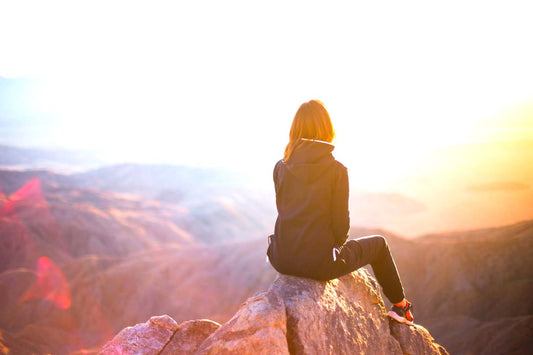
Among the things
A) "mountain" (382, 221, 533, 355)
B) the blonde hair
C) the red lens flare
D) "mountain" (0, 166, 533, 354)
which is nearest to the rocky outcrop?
the blonde hair

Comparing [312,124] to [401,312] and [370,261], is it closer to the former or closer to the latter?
[370,261]

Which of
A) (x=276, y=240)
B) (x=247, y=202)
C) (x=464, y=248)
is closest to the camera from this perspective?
(x=276, y=240)

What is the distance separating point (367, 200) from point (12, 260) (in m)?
75.9

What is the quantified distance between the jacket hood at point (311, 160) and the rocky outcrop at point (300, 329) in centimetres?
100

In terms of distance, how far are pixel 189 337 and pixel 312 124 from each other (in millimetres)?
2638

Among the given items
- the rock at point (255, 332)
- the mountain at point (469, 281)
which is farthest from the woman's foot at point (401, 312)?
the mountain at point (469, 281)

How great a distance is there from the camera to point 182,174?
12281 cm

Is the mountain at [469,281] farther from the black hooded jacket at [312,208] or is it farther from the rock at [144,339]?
the black hooded jacket at [312,208]

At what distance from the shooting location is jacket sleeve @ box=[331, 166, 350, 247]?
316 centimetres

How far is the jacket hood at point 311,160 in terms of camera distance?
3.14 metres

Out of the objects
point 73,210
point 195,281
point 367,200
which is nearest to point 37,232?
point 73,210

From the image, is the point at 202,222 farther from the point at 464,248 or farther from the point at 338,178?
the point at 338,178

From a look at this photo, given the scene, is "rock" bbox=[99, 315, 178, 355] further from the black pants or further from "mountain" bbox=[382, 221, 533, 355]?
"mountain" bbox=[382, 221, 533, 355]

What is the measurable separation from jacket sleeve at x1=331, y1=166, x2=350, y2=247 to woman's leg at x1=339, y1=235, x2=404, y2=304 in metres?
0.32
